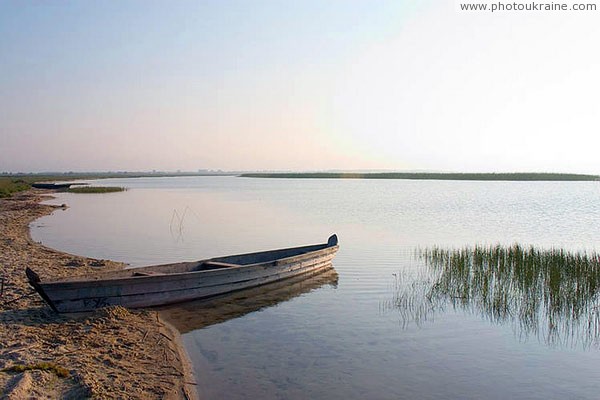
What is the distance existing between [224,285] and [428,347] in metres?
5.12

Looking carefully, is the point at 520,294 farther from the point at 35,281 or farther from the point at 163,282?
the point at 35,281

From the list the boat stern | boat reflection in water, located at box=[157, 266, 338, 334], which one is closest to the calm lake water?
boat reflection in water, located at box=[157, 266, 338, 334]

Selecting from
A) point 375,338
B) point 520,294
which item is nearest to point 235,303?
point 375,338

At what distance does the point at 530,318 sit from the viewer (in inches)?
403

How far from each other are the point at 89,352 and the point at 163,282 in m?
3.06

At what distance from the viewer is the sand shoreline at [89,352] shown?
5.98 meters

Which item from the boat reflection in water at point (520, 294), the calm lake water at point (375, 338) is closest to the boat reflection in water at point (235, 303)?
the calm lake water at point (375, 338)

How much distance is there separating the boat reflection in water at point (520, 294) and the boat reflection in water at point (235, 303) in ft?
8.27

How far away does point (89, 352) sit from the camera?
287 inches

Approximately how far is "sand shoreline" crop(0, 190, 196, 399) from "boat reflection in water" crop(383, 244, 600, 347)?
5.11 meters

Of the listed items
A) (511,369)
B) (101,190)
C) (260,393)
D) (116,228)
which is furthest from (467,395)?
(101,190)

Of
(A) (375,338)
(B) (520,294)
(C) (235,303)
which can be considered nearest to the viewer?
(A) (375,338)

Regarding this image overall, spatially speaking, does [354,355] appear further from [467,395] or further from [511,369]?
[511,369]

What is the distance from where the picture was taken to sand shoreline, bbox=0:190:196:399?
5977 millimetres
